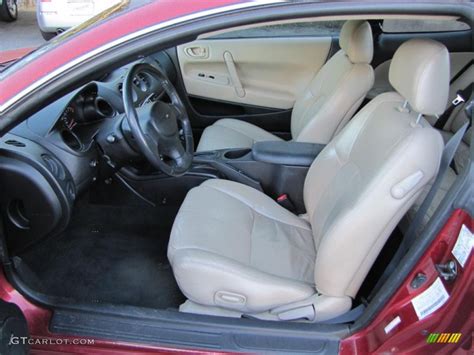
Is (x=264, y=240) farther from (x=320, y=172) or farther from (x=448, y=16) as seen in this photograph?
(x=448, y=16)

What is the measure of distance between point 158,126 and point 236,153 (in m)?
0.66

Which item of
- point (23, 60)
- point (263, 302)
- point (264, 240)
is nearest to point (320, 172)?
point (264, 240)

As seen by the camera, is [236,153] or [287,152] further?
[236,153]

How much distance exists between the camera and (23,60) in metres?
1.30

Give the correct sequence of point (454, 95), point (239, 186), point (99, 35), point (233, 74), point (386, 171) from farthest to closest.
A: point (233, 74)
point (454, 95)
point (239, 186)
point (386, 171)
point (99, 35)

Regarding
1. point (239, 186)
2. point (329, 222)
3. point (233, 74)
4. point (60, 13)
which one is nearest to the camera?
point (329, 222)

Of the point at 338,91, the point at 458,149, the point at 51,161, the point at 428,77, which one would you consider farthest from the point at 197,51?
the point at 428,77

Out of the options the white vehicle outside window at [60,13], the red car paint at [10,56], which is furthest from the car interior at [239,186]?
the white vehicle outside window at [60,13]

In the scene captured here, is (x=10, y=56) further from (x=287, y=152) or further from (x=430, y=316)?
(x=430, y=316)

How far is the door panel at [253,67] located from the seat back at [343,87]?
1.79 feet

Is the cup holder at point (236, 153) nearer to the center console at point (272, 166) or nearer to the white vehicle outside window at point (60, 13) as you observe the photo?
the center console at point (272, 166)

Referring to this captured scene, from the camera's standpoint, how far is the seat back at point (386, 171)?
125 centimetres

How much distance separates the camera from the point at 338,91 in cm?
223

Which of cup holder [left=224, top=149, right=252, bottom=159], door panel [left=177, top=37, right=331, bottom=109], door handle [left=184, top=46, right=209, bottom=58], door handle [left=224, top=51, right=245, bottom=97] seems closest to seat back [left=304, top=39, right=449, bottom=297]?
cup holder [left=224, top=149, right=252, bottom=159]
